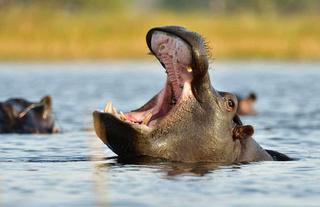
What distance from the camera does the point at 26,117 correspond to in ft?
43.5

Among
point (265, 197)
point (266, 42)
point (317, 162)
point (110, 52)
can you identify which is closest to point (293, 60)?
point (266, 42)

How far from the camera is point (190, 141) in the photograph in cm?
841

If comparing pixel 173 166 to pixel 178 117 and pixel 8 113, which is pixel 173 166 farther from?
pixel 8 113

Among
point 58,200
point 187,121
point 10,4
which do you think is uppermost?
point 10,4

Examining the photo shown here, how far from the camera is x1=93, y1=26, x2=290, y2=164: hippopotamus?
8.16 m

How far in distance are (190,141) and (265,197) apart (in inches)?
50.7

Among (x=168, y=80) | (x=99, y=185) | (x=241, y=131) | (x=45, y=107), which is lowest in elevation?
(x=99, y=185)

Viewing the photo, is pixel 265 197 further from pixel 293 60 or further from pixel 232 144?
pixel 293 60

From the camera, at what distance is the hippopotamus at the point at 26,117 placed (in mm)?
12906

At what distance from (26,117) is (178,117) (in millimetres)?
5203

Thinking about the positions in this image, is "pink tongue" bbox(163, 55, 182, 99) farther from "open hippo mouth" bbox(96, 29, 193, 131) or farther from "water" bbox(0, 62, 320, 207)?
"water" bbox(0, 62, 320, 207)

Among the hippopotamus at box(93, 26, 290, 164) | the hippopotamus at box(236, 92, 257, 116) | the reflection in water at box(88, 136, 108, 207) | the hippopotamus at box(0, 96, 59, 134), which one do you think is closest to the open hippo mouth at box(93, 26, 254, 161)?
the hippopotamus at box(93, 26, 290, 164)

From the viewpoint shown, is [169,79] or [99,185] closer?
[99,185]

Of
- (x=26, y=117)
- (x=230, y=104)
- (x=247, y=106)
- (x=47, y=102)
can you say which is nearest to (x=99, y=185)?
(x=230, y=104)
